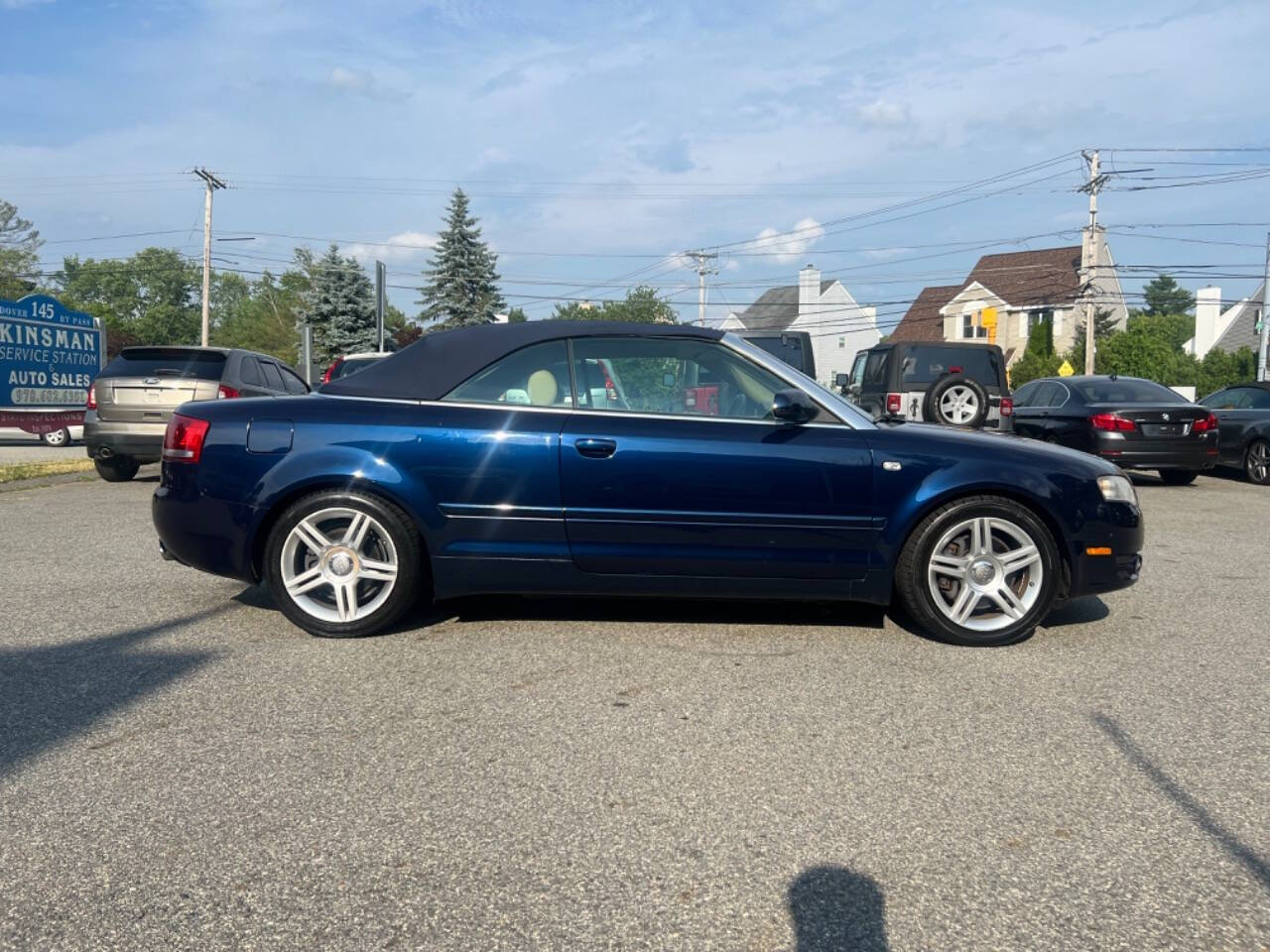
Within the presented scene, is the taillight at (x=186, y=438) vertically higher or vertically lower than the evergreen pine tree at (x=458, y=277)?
lower

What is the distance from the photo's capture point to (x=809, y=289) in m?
71.6

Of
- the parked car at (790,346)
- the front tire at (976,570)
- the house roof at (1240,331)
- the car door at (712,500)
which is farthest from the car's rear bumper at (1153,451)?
the house roof at (1240,331)

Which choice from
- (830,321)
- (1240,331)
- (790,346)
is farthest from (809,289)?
(790,346)

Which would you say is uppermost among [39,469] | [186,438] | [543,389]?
[543,389]

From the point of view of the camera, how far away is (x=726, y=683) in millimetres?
4363

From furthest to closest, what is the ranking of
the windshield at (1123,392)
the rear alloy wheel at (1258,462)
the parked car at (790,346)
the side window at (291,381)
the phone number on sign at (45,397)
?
the phone number on sign at (45,397), the parked car at (790,346), the rear alloy wheel at (1258,462), the side window at (291,381), the windshield at (1123,392)

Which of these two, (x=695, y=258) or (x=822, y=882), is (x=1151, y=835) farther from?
(x=695, y=258)

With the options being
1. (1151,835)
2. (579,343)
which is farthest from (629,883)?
(579,343)

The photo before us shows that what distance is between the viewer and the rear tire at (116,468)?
1206 cm

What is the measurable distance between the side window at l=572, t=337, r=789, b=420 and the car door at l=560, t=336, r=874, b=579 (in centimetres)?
13

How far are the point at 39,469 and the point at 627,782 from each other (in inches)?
470

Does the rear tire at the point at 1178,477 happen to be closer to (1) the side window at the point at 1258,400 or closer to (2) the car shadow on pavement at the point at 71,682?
(1) the side window at the point at 1258,400

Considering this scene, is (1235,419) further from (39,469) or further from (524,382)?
(39,469)

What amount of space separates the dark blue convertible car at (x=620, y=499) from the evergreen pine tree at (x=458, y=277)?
51.1m
